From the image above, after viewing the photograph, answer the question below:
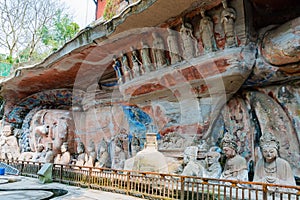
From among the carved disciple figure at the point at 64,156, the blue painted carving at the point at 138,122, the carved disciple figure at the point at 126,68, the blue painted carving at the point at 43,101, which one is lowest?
the carved disciple figure at the point at 64,156

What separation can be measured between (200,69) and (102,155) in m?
4.15

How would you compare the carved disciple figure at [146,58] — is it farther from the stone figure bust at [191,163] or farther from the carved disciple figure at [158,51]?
the stone figure bust at [191,163]

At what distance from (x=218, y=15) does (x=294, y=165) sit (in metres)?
2.74

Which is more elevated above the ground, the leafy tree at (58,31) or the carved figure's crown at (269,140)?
the leafy tree at (58,31)

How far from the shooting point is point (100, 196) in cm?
439

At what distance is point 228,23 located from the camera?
429cm

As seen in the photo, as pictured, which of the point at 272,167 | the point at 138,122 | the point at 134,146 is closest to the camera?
the point at 272,167

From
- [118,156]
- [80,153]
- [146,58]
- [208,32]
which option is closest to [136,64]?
[146,58]

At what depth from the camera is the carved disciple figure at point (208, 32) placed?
4523 millimetres

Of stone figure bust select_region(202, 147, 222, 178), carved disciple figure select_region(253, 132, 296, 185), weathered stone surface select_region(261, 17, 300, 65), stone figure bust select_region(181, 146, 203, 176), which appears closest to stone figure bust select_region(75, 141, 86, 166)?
stone figure bust select_region(181, 146, 203, 176)

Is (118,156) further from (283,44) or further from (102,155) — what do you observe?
Result: (283,44)

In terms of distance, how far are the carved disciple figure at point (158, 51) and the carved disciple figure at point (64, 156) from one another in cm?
465

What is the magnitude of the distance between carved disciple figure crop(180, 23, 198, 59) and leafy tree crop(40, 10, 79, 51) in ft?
41.9

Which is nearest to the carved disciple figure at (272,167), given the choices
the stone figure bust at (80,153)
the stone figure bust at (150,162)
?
the stone figure bust at (150,162)
